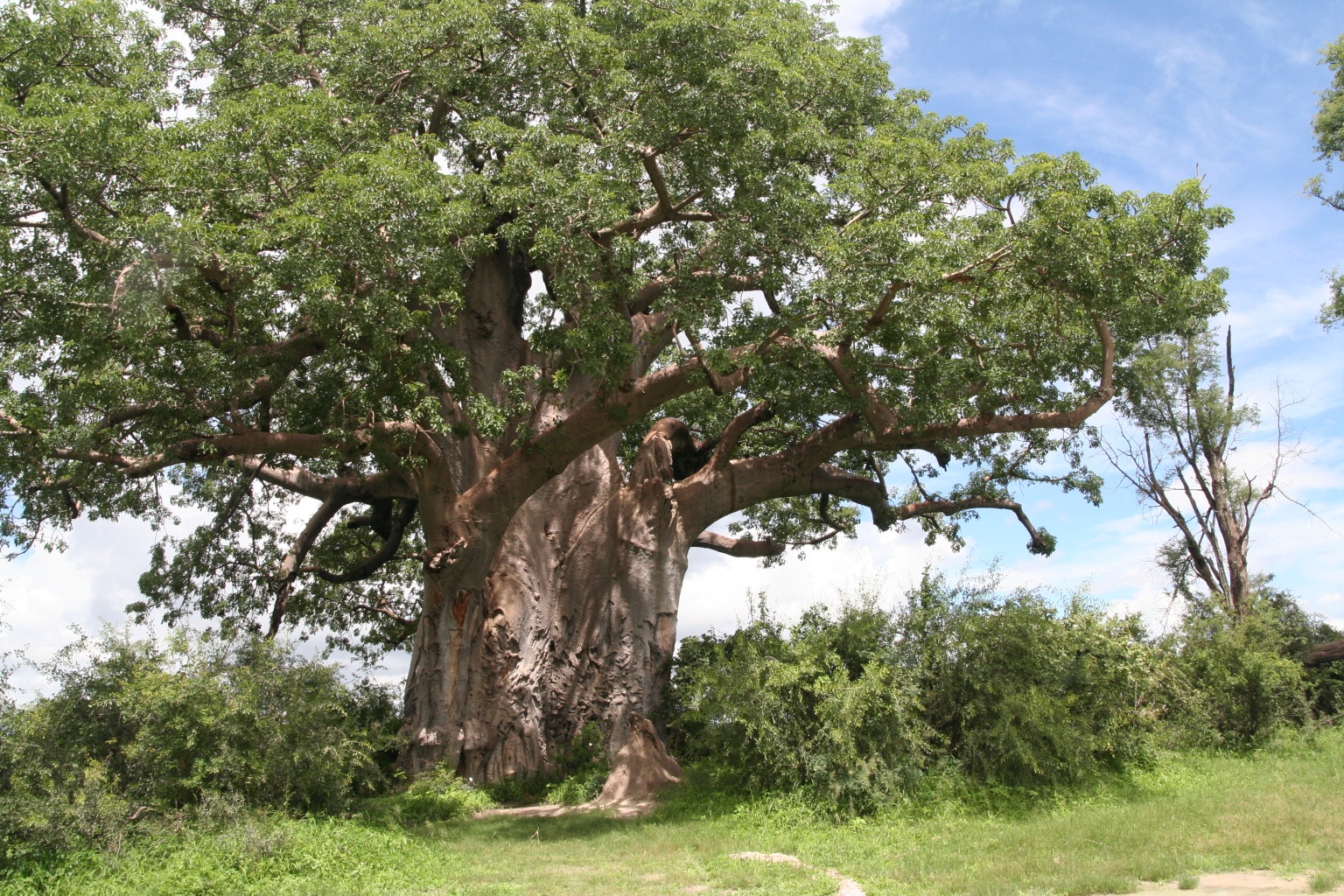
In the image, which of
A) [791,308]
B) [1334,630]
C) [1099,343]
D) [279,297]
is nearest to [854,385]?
[791,308]

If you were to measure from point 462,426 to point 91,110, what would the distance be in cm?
473

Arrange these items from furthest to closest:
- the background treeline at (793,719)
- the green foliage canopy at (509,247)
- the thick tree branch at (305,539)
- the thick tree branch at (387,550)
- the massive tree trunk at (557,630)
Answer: the thick tree branch at (387,550) → the thick tree branch at (305,539) → the massive tree trunk at (557,630) → the green foliage canopy at (509,247) → the background treeline at (793,719)

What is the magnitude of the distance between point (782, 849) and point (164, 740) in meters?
5.51

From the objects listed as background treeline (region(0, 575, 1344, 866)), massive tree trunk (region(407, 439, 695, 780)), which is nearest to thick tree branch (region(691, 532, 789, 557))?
massive tree trunk (region(407, 439, 695, 780))

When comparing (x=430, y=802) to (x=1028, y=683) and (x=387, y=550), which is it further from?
(x=1028, y=683)

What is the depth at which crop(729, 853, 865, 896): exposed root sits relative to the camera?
749 cm

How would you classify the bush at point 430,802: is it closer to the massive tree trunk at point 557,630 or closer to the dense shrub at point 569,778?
the dense shrub at point 569,778

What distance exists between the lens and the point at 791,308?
36.1ft

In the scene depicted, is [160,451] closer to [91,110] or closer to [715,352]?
[91,110]

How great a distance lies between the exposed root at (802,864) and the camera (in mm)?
7488

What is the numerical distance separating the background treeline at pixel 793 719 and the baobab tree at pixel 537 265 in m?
2.15

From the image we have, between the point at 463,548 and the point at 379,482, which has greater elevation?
the point at 379,482

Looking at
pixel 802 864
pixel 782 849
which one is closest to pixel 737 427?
pixel 782 849

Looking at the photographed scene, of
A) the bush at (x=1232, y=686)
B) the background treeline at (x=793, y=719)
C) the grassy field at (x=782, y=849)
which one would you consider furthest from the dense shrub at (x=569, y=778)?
the bush at (x=1232, y=686)
